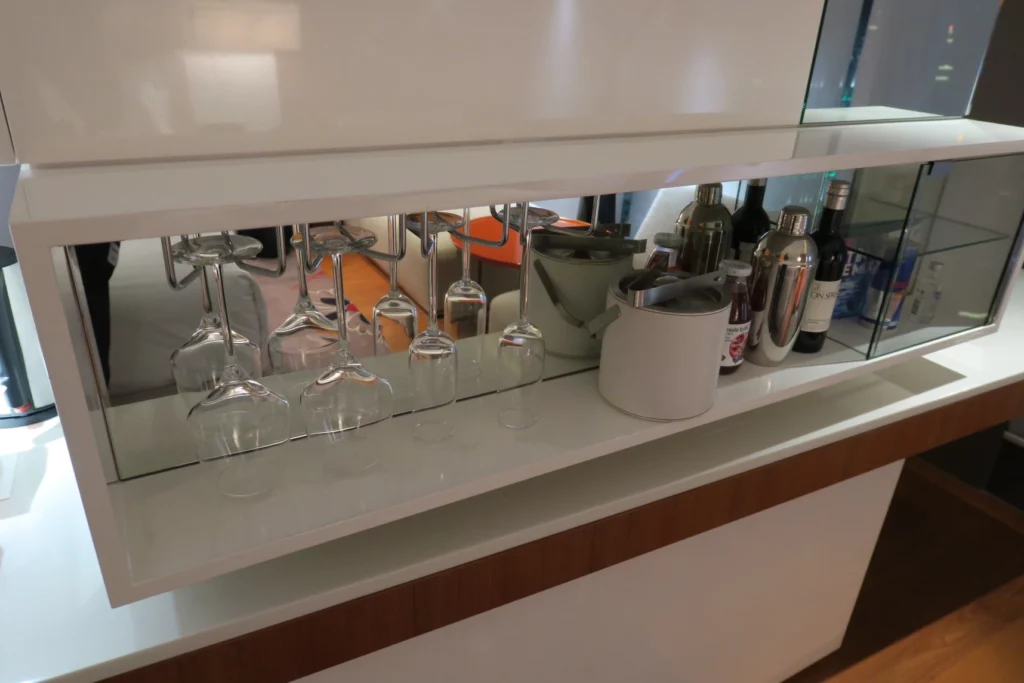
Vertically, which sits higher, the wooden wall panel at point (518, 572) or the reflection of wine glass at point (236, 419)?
the reflection of wine glass at point (236, 419)

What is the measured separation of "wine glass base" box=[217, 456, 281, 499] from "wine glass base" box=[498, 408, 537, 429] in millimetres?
279

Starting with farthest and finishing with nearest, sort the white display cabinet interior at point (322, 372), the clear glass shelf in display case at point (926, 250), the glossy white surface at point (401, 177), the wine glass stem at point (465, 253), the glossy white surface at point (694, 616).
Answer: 1. the clear glass shelf in display case at point (926, 250)
2. the glossy white surface at point (694, 616)
3. the wine glass stem at point (465, 253)
4. the white display cabinet interior at point (322, 372)
5. the glossy white surface at point (401, 177)

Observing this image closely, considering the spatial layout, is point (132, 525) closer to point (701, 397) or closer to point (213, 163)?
point (213, 163)

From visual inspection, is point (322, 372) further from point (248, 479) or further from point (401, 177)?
point (401, 177)

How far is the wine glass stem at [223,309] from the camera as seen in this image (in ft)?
2.42

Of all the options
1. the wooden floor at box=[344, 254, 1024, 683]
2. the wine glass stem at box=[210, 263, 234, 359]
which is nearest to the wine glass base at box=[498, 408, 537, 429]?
the wine glass stem at box=[210, 263, 234, 359]

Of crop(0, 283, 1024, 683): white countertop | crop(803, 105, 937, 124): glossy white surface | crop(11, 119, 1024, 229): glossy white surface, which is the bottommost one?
crop(0, 283, 1024, 683): white countertop

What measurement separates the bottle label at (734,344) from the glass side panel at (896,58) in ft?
1.03

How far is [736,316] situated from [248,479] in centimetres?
68

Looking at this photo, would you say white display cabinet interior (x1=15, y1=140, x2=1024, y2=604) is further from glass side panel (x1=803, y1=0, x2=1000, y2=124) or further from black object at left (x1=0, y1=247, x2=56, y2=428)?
black object at left (x1=0, y1=247, x2=56, y2=428)

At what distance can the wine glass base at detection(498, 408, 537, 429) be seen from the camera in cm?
92

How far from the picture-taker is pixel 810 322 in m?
1.13

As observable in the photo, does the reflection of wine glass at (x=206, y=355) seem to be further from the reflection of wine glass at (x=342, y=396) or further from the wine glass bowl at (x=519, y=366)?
the wine glass bowl at (x=519, y=366)

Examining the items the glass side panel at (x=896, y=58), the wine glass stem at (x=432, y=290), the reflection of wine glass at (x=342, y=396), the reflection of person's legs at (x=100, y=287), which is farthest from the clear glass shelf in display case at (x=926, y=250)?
the reflection of person's legs at (x=100, y=287)
